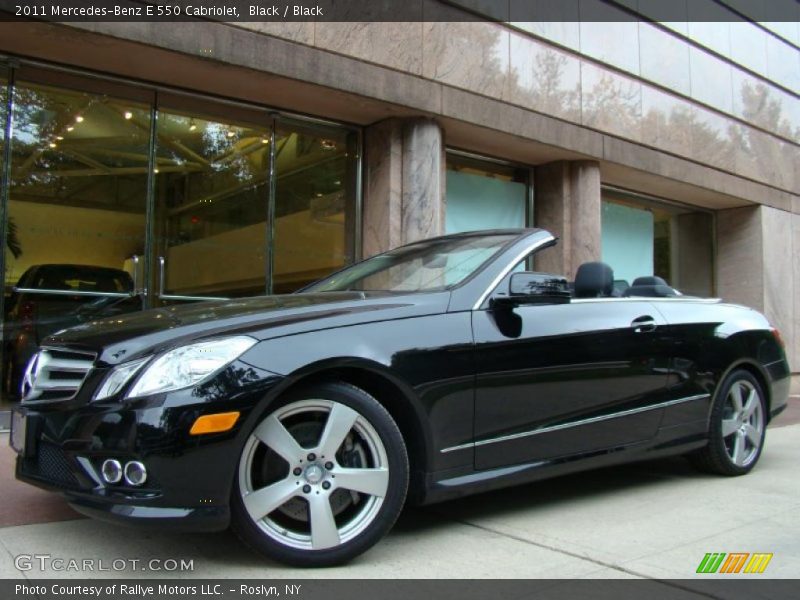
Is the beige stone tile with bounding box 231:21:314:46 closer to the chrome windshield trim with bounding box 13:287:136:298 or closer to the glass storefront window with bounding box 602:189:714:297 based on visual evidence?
the chrome windshield trim with bounding box 13:287:136:298

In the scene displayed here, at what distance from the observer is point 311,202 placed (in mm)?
9695

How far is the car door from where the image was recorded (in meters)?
3.62

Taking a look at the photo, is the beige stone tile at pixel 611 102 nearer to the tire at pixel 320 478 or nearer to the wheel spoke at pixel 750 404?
the wheel spoke at pixel 750 404

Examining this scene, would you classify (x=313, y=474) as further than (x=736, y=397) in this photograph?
No

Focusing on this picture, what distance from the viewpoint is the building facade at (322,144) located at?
25.0 ft

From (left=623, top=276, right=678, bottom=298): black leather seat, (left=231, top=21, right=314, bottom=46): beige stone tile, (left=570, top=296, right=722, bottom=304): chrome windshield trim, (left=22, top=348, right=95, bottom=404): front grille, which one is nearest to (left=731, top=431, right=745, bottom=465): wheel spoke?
(left=570, top=296, right=722, bottom=304): chrome windshield trim

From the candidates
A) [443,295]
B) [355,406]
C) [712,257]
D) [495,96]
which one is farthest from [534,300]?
[712,257]

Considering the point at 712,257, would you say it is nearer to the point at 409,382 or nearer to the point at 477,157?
the point at 477,157

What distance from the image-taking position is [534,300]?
12.3 ft

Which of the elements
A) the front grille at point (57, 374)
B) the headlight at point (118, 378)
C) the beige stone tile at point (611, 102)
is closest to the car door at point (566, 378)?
the headlight at point (118, 378)

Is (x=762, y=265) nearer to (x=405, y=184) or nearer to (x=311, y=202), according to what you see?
(x=405, y=184)

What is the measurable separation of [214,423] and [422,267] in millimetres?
1736

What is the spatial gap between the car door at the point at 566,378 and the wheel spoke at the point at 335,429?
2.33 ft

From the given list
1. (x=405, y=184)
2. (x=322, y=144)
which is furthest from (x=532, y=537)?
(x=322, y=144)
